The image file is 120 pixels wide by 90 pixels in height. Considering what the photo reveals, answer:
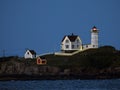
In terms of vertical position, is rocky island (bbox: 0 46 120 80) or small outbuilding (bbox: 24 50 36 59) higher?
small outbuilding (bbox: 24 50 36 59)

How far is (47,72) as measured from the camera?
415 feet

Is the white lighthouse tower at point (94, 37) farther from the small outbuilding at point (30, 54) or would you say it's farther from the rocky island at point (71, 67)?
the small outbuilding at point (30, 54)

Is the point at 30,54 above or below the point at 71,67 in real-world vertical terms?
above

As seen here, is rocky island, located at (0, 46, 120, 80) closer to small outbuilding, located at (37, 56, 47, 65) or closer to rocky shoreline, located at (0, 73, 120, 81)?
rocky shoreline, located at (0, 73, 120, 81)

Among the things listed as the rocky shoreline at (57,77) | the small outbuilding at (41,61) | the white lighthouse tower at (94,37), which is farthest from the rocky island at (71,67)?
the white lighthouse tower at (94,37)

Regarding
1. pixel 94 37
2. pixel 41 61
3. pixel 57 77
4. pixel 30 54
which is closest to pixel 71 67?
pixel 57 77

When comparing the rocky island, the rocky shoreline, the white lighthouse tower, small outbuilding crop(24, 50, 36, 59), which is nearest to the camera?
the rocky shoreline

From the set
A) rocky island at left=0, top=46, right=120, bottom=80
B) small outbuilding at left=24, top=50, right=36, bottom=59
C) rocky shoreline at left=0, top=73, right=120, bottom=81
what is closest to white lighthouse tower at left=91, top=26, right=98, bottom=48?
rocky island at left=0, top=46, right=120, bottom=80

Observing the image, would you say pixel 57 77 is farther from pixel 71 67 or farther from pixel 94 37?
pixel 94 37

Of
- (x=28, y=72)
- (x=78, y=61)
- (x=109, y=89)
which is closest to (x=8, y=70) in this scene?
(x=28, y=72)

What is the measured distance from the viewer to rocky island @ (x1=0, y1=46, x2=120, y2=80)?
122 metres

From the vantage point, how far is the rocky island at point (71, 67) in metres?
122

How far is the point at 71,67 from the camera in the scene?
124625 millimetres

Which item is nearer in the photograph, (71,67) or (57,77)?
(57,77)
